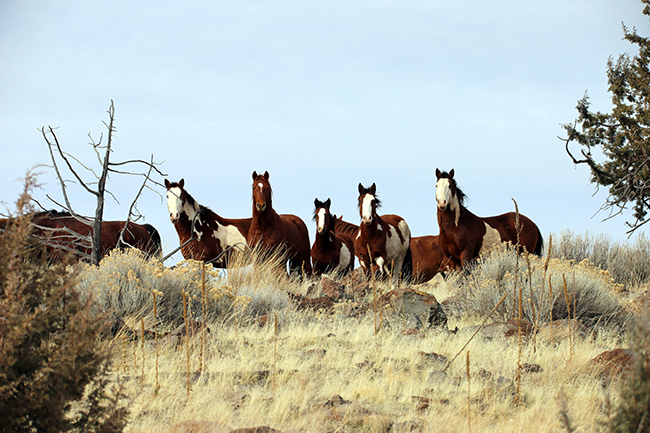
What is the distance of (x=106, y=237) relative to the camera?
525 inches

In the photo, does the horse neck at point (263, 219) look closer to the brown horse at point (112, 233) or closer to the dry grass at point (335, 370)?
the brown horse at point (112, 233)

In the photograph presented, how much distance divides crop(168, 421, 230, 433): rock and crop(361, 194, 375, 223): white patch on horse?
9322 millimetres

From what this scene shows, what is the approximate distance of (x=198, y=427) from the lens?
4031 mm

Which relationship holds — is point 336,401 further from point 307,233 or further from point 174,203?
point 307,233

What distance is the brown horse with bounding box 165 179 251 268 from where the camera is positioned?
12055mm

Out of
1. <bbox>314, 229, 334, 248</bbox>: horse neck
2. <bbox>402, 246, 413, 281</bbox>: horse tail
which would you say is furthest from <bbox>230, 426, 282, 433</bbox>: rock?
<bbox>402, 246, 413, 281</bbox>: horse tail

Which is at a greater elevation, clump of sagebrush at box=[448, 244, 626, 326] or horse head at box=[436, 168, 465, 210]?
horse head at box=[436, 168, 465, 210]

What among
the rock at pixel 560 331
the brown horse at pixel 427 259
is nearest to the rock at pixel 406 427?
the rock at pixel 560 331

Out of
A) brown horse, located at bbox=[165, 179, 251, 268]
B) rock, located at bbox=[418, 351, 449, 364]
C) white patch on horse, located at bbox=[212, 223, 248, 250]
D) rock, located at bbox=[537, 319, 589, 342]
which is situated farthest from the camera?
white patch on horse, located at bbox=[212, 223, 248, 250]

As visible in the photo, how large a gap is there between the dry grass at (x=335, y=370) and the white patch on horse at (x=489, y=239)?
13.3 feet

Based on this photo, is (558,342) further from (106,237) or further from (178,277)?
(106,237)

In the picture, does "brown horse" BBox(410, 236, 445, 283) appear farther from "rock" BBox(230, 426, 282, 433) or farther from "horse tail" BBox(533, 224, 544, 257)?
"rock" BBox(230, 426, 282, 433)

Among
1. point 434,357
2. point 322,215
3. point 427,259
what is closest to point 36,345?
point 434,357

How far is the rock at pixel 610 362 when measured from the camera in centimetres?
557
